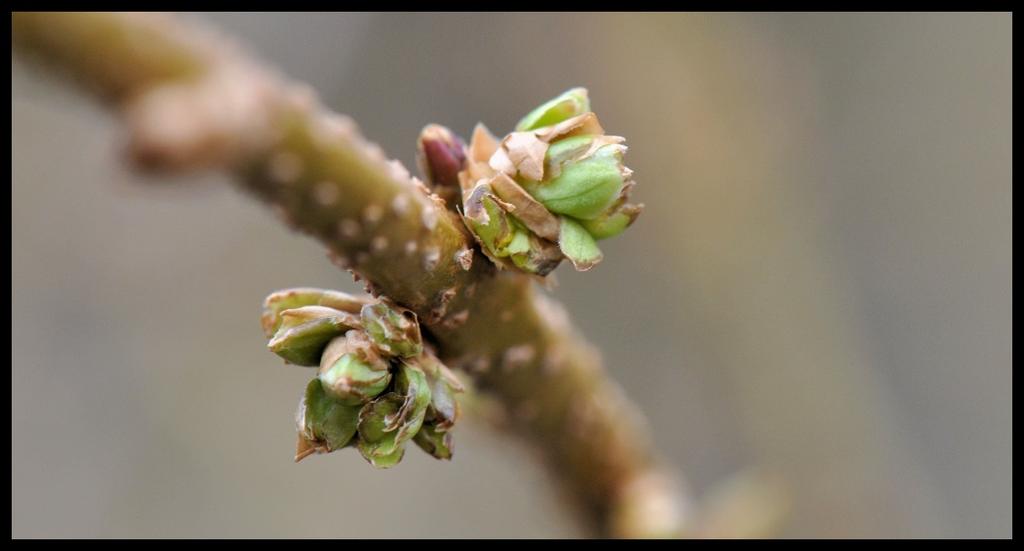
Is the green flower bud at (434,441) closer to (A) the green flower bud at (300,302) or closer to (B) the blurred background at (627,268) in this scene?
(A) the green flower bud at (300,302)

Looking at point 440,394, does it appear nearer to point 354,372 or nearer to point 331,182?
point 354,372

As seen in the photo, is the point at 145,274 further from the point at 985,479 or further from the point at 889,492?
the point at 985,479

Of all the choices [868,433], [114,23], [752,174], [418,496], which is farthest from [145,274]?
[114,23]

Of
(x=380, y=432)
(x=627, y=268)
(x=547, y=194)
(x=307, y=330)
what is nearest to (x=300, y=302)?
(x=307, y=330)

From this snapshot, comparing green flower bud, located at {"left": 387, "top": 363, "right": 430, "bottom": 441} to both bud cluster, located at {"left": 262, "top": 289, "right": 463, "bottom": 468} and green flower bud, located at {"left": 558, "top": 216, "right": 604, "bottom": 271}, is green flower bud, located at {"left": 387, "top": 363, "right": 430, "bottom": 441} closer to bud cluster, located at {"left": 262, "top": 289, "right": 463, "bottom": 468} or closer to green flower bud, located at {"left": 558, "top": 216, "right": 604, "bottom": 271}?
bud cluster, located at {"left": 262, "top": 289, "right": 463, "bottom": 468}

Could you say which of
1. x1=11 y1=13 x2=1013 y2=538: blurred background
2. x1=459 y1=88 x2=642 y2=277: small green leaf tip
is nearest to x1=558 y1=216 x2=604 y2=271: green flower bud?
x1=459 y1=88 x2=642 y2=277: small green leaf tip

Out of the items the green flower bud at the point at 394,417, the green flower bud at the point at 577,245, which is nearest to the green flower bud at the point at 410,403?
the green flower bud at the point at 394,417

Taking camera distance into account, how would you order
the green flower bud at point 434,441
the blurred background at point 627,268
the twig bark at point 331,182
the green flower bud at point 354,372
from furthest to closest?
the blurred background at point 627,268 → the green flower bud at point 434,441 → the green flower bud at point 354,372 → the twig bark at point 331,182
